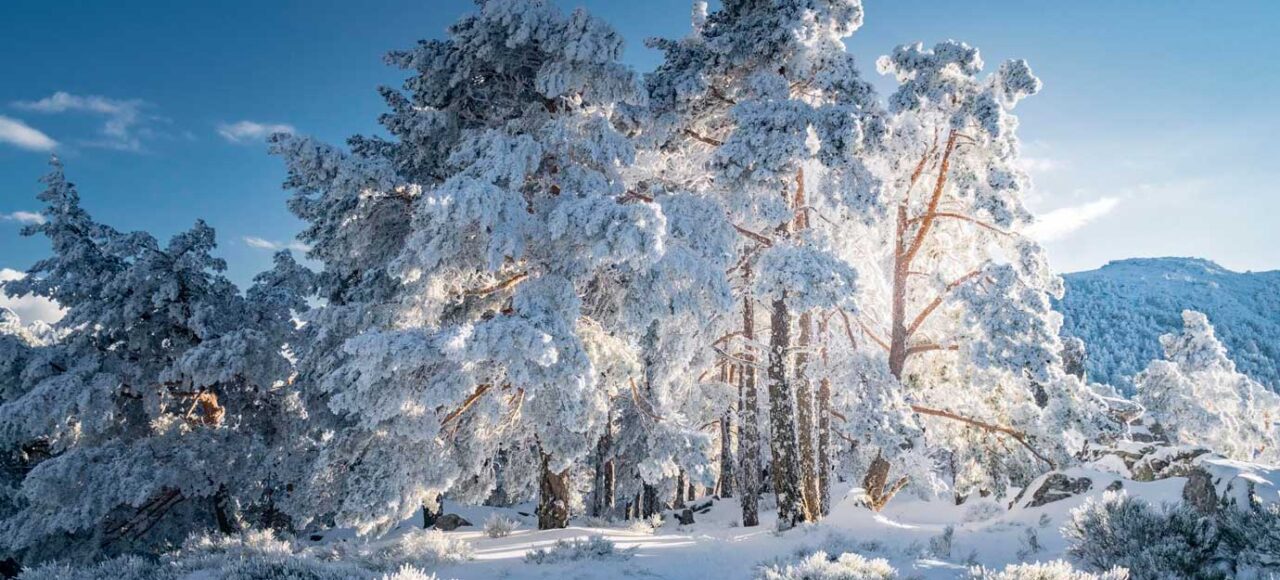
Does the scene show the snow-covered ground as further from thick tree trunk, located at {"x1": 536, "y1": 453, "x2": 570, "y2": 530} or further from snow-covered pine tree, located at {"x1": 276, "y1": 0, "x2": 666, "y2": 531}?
snow-covered pine tree, located at {"x1": 276, "y1": 0, "x2": 666, "y2": 531}

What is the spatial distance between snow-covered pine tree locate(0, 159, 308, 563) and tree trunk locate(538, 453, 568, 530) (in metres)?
6.37

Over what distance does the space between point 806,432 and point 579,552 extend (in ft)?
18.8

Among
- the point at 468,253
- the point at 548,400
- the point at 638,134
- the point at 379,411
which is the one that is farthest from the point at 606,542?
the point at 638,134

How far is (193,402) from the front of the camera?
14953 mm

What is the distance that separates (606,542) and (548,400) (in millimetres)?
2470

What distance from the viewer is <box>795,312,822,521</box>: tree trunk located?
11.7 metres

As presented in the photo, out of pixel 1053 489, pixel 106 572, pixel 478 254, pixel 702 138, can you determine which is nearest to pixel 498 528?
pixel 478 254

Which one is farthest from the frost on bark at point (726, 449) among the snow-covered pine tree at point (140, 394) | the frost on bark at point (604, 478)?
the snow-covered pine tree at point (140, 394)

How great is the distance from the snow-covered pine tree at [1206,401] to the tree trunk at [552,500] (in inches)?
962

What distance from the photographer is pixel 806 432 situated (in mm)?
12109

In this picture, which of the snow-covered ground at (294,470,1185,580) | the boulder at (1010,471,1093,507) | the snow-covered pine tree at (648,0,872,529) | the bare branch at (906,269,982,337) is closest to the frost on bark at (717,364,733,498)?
the bare branch at (906,269,982,337)

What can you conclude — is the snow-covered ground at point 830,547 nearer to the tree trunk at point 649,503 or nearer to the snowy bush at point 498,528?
the snowy bush at point 498,528

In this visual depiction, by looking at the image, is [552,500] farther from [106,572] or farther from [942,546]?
[942,546]

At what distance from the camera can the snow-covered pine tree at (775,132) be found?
10.6 metres
